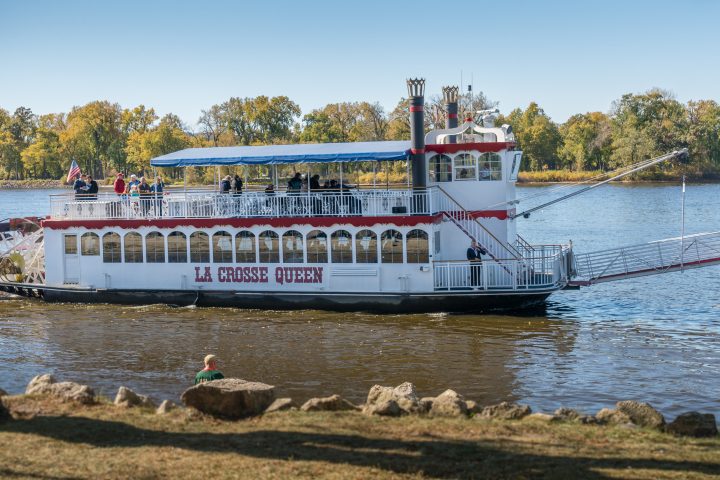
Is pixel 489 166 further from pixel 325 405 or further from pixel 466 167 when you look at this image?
pixel 325 405

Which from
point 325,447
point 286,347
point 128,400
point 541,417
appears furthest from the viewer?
point 286,347

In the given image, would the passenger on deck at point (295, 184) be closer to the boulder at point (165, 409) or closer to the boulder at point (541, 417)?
the boulder at point (165, 409)

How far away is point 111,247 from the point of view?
30531mm

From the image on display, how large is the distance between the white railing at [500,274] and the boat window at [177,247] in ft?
29.2

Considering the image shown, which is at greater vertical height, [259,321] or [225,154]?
[225,154]

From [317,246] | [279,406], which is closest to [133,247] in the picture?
[317,246]

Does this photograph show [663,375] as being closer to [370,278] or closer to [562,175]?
[370,278]

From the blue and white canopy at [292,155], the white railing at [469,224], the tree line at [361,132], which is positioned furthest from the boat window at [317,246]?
the tree line at [361,132]

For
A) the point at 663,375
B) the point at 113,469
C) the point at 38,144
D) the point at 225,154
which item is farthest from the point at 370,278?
the point at 38,144

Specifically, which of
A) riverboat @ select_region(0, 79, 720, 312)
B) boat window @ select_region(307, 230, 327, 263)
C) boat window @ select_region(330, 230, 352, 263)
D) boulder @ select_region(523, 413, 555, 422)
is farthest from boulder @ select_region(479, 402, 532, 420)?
boat window @ select_region(307, 230, 327, 263)

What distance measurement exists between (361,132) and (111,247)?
78.0m

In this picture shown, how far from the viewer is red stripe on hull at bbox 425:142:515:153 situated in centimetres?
2809

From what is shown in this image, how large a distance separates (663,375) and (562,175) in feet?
317

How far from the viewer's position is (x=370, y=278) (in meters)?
27.9
